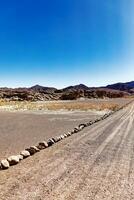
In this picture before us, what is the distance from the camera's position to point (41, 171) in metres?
9.02

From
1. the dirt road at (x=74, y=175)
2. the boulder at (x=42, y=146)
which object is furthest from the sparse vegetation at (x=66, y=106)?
the dirt road at (x=74, y=175)

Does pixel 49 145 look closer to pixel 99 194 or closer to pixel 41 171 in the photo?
pixel 41 171

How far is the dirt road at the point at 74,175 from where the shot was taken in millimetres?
7039

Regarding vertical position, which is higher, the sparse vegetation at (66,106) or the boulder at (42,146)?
the sparse vegetation at (66,106)

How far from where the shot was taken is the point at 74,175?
855 centimetres

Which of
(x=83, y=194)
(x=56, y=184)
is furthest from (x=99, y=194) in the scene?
(x=56, y=184)

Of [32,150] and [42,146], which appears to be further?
[42,146]

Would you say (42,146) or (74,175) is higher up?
(42,146)

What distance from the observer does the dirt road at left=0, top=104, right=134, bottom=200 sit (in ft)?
23.1

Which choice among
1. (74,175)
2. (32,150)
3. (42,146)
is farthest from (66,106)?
(74,175)

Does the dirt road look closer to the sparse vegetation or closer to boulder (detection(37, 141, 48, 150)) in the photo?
boulder (detection(37, 141, 48, 150))

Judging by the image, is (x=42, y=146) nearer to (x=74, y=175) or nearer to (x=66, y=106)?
(x=74, y=175)

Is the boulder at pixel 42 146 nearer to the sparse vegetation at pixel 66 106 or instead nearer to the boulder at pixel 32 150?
the boulder at pixel 32 150

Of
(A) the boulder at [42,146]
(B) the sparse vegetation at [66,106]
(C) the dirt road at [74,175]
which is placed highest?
(B) the sparse vegetation at [66,106]
